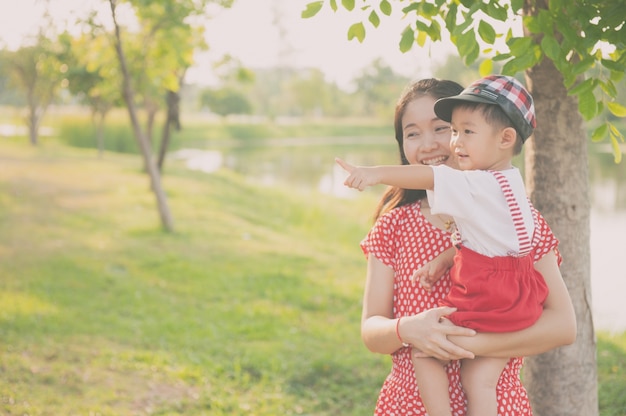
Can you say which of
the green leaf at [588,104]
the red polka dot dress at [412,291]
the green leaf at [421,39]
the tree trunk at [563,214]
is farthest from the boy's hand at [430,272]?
the green leaf at [421,39]

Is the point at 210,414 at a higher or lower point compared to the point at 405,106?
lower

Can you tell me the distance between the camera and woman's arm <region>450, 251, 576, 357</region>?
1.90 meters

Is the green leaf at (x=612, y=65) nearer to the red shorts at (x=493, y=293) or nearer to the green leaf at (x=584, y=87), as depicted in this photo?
the green leaf at (x=584, y=87)

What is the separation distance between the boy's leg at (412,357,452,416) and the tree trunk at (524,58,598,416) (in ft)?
4.64

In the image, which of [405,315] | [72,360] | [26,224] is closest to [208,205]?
[26,224]

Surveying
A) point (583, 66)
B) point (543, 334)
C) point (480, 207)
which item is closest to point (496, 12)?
point (583, 66)

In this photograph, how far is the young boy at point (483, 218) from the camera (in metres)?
1.84

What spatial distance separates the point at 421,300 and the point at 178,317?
4.80 metres

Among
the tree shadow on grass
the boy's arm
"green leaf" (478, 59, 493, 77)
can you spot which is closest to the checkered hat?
the boy's arm

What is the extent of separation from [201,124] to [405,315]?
5485 cm

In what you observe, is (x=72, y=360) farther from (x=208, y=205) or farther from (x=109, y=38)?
(x=208, y=205)

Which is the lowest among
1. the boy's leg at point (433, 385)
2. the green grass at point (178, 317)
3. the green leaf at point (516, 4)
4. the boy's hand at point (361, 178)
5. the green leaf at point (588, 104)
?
the green grass at point (178, 317)

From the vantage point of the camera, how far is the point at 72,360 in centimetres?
521

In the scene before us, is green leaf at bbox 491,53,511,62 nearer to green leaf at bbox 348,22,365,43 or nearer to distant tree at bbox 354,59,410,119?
green leaf at bbox 348,22,365,43
